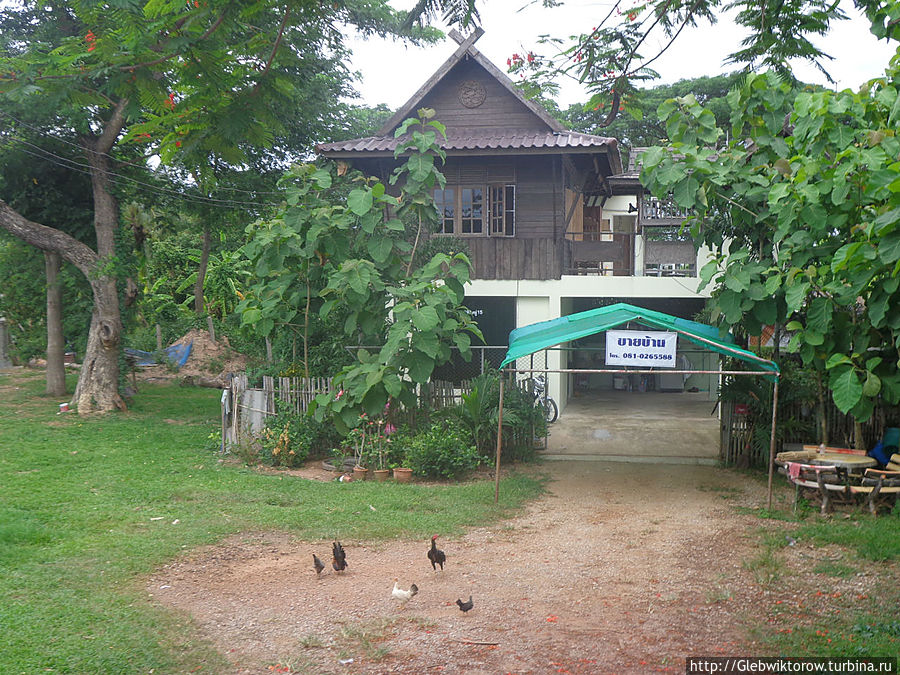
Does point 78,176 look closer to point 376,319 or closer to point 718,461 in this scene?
point 376,319

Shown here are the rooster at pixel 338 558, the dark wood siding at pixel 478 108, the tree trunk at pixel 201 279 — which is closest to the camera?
the rooster at pixel 338 558

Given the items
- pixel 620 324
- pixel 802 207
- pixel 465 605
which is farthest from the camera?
pixel 620 324

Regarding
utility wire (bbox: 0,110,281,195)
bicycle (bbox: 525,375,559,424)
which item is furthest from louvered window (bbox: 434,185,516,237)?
utility wire (bbox: 0,110,281,195)

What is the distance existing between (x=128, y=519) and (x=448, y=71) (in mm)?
11577

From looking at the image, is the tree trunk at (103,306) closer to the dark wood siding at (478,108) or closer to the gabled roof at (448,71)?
the gabled roof at (448,71)

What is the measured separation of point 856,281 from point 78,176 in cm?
1613

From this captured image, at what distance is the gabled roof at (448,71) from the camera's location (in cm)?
1579

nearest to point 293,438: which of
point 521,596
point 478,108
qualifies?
point 521,596

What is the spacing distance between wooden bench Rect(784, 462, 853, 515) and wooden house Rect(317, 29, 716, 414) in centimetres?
666

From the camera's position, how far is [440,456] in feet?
34.6

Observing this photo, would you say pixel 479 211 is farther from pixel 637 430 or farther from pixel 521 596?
pixel 521 596

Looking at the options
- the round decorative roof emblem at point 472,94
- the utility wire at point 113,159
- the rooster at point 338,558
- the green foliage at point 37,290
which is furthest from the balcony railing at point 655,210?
the green foliage at point 37,290

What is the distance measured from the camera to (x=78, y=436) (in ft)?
43.7

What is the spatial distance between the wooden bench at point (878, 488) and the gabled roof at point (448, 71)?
943 cm
